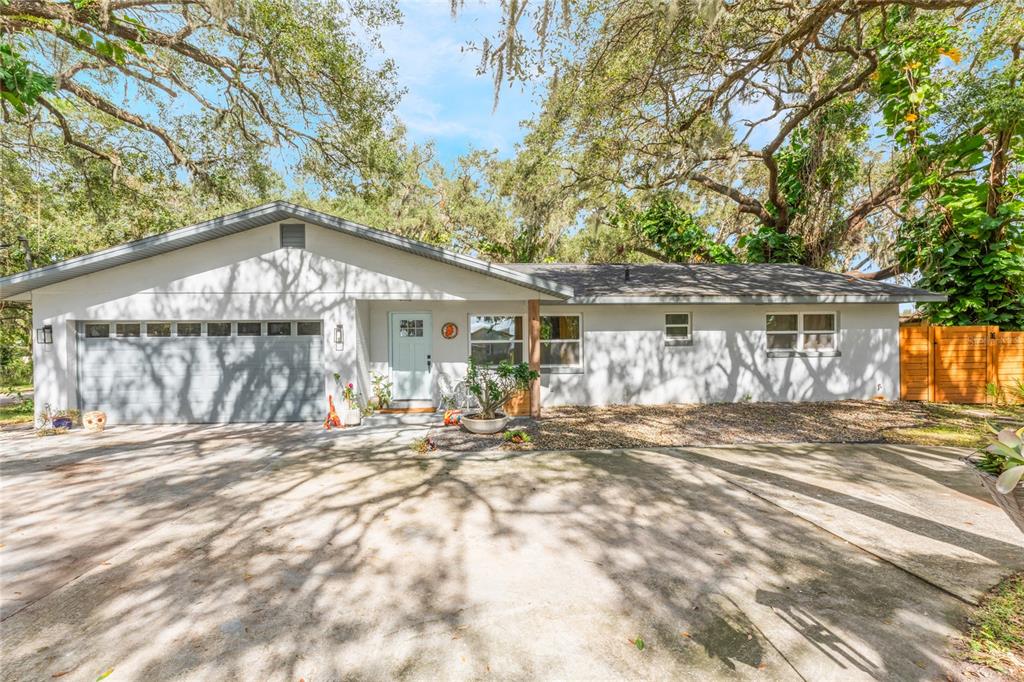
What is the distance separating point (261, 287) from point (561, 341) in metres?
6.85

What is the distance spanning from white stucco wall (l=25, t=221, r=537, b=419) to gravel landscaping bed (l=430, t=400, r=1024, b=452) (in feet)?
9.65

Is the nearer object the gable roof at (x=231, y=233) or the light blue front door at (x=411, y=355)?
the gable roof at (x=231, y=233)

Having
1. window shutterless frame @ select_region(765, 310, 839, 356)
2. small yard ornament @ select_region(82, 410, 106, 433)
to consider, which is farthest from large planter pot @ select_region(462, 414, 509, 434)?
window shutterless frame @ select_region(765, 310, 839, 356)

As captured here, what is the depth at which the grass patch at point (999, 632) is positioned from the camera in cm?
241

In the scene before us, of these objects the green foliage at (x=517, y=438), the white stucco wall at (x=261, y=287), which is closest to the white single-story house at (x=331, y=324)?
the white stucco wall at (x=261, y=287)

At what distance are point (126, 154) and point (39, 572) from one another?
37.7 ft

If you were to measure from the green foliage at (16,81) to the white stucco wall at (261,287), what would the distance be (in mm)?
3792

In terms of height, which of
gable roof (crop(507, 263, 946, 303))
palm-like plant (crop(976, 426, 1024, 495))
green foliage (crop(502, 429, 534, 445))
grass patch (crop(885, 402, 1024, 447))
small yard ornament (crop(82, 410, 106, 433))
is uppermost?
gable roof (crop(507, 263, 946, 303))

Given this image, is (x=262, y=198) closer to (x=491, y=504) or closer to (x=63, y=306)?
(x=63, y=306)

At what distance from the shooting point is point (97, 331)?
348 inches

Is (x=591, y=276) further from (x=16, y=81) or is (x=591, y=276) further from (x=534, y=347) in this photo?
(x=16, y=81)

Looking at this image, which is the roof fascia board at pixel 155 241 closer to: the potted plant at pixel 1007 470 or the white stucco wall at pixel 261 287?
the white stucco wall at pixel 261 287

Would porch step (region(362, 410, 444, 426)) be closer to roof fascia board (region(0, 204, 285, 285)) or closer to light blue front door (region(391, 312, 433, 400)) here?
light blue front door (region(391, 312, 433, 400))

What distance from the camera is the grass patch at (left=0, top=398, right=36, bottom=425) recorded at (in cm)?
947
